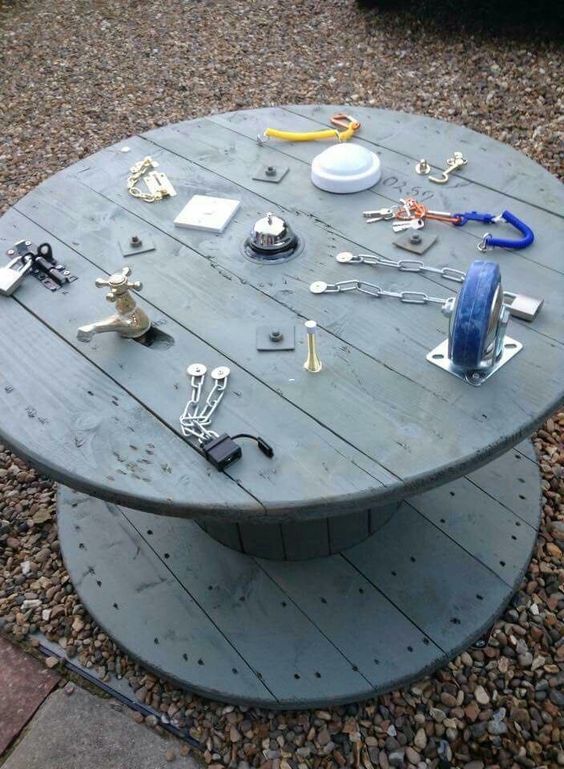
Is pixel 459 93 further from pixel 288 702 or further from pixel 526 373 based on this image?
pixel 288 702

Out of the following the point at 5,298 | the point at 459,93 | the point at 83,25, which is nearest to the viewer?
the point at 5,298

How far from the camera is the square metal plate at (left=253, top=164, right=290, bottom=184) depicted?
203 cm

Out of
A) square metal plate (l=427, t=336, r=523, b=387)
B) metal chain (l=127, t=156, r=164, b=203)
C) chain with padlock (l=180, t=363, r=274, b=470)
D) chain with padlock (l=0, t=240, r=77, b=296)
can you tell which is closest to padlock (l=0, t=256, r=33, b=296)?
chain with padlock (l=0, t=240, r=77, b=296)

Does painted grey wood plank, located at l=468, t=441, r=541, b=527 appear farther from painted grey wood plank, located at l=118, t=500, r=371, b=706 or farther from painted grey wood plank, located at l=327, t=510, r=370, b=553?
painted grey wood plank, located at l=118, t=500, r=371, b=706

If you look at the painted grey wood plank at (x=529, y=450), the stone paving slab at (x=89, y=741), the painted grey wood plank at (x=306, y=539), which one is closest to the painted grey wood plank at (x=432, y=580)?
the painted grey wood plank at (x=306, y=539)

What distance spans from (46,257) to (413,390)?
3.63 feet

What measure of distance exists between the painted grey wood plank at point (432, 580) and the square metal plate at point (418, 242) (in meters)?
0.92

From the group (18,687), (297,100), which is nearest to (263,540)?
(18,687)

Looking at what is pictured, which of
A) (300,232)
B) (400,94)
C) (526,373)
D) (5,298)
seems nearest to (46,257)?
(5,298)

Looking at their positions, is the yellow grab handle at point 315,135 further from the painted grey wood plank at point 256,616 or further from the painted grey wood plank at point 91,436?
the painted grey wood plank at point 256,616

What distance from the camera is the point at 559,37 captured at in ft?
15.1

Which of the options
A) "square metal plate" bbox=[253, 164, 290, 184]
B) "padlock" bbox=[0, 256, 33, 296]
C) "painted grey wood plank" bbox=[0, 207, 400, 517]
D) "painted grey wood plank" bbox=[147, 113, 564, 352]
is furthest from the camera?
"square metal plate" bbox=[253, 164, 290, 184]

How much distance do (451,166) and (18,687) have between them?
2105mm

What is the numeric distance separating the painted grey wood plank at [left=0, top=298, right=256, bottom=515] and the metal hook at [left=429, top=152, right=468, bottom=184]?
46.7 inches
